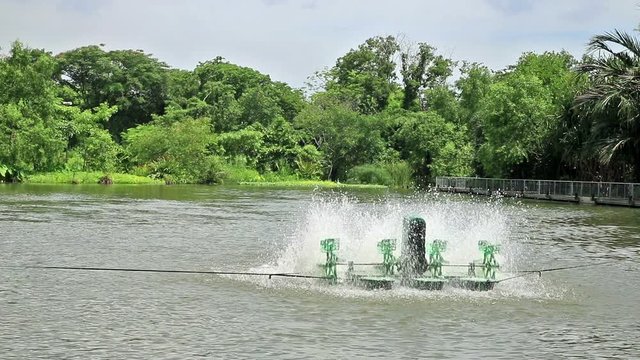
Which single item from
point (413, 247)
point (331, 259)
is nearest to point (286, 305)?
point (331, 259)

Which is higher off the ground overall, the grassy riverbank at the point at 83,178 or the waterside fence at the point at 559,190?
the waterside fence at the point at 559,190

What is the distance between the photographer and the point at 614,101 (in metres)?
45.7

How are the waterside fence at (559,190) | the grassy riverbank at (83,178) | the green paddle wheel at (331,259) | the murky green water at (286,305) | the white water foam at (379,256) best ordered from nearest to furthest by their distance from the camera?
1. the murky green water at (286,305)
2. the white water foam at (379,256)
3. the green paddle wheel at (331,259)
4. the waterside fence at (559,190)
5. the grassy riverbank at (83,178)

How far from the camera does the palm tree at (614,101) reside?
44.7 metres

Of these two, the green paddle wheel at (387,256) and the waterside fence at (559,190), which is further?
the waterside fence at (559,190)

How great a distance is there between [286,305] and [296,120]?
82657mm

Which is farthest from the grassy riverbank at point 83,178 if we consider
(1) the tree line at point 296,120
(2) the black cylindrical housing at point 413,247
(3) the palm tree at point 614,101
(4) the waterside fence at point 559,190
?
(2) the black cylindrical housing at point 413,247

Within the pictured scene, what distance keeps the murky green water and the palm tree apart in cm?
2312

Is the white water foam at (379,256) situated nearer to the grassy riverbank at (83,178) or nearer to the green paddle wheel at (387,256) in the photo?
the green paddle wheel at (387,256)

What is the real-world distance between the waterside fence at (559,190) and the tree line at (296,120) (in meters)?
2.11

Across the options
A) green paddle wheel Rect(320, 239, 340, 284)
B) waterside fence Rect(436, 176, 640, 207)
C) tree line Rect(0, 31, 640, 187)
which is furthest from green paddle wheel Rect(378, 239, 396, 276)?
tree line Rect(0, 31, 640, 187)

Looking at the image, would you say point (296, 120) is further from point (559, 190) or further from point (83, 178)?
point (559, 190)

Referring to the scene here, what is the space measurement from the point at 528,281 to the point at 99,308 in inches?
313

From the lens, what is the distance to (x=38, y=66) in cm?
7350
